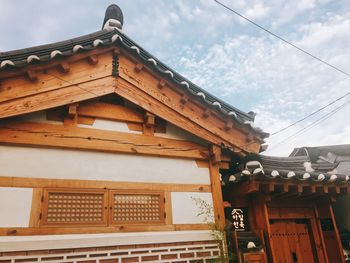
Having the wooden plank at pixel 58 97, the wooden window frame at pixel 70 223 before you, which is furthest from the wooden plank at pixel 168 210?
the wooden plank at pixel 58 97

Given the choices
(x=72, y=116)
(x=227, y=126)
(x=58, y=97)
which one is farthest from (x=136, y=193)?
(x=227, y=126)

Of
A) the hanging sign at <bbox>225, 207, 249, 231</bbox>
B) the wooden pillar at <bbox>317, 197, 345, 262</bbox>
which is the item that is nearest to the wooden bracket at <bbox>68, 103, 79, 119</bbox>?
the hanging sign at <bbox>225, 207, 249, 231</bbox>

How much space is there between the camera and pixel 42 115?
5887 mm

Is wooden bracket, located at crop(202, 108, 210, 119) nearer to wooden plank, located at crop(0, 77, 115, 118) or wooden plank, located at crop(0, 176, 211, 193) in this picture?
wooden plank, located at crop(0, 176, 211, 193)

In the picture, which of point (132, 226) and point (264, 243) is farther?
point (264, 243)

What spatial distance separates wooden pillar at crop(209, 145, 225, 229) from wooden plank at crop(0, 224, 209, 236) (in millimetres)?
351

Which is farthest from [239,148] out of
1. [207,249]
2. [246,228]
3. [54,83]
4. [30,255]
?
[30,255]

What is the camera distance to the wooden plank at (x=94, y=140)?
18.1 feet

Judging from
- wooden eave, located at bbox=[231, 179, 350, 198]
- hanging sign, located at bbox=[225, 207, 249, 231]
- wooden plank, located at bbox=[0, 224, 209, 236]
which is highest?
wooden eave, located at bbox=[231, 179, 350, 198]

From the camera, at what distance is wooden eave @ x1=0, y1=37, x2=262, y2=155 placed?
17.9ft

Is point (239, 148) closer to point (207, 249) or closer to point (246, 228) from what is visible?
point (246, 228)

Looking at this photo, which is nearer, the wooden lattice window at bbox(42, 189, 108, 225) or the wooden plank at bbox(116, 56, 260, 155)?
the wooden lattice window at bbox(42, 189, 108, 225)

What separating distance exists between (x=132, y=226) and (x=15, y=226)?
2047 millimetres

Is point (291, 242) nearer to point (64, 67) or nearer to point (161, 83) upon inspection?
point (161, 83)
